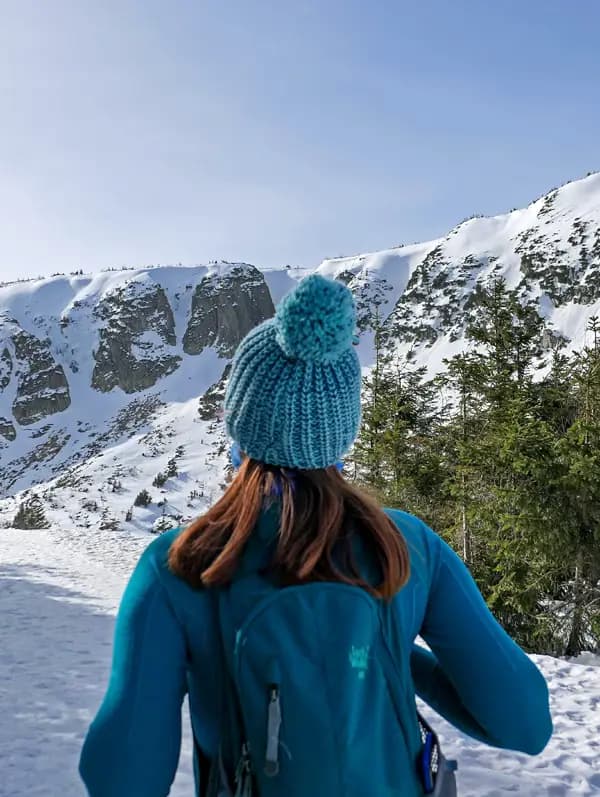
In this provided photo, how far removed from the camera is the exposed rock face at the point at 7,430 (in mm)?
70875

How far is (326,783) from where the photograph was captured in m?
0.88

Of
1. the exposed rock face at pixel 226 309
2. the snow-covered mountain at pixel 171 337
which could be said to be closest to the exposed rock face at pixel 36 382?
the snow-covered mountain at pixel 171 337

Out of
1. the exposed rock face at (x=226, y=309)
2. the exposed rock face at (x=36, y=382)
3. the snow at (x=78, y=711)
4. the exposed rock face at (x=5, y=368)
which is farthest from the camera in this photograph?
the exposed rock face at (x=5, y=368)

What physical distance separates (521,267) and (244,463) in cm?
5627

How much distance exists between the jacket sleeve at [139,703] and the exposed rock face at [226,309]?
243 ft

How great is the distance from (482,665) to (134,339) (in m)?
84.7

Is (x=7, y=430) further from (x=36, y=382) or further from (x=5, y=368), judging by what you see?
(x=5, y=368)

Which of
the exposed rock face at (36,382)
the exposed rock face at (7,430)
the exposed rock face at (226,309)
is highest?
the exposed rock face at (226,309)

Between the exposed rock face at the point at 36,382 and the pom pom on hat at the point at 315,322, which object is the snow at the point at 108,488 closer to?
the exposed rock face at the point at 36,382

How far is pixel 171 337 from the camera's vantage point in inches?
3219

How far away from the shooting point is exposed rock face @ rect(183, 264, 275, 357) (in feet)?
260

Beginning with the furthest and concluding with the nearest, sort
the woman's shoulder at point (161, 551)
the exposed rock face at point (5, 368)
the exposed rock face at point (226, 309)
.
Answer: the exposed rock face at point (5, 368), the exposed rock face at point (226, 309), the woman's shoulder at point (161, 551)

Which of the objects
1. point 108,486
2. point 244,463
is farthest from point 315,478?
point 108,486

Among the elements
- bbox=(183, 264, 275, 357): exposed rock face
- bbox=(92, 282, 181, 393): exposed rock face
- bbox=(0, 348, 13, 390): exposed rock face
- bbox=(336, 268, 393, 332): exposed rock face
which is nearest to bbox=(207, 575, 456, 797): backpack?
bbox=(336, 268, 393, 332): exposed rock face
